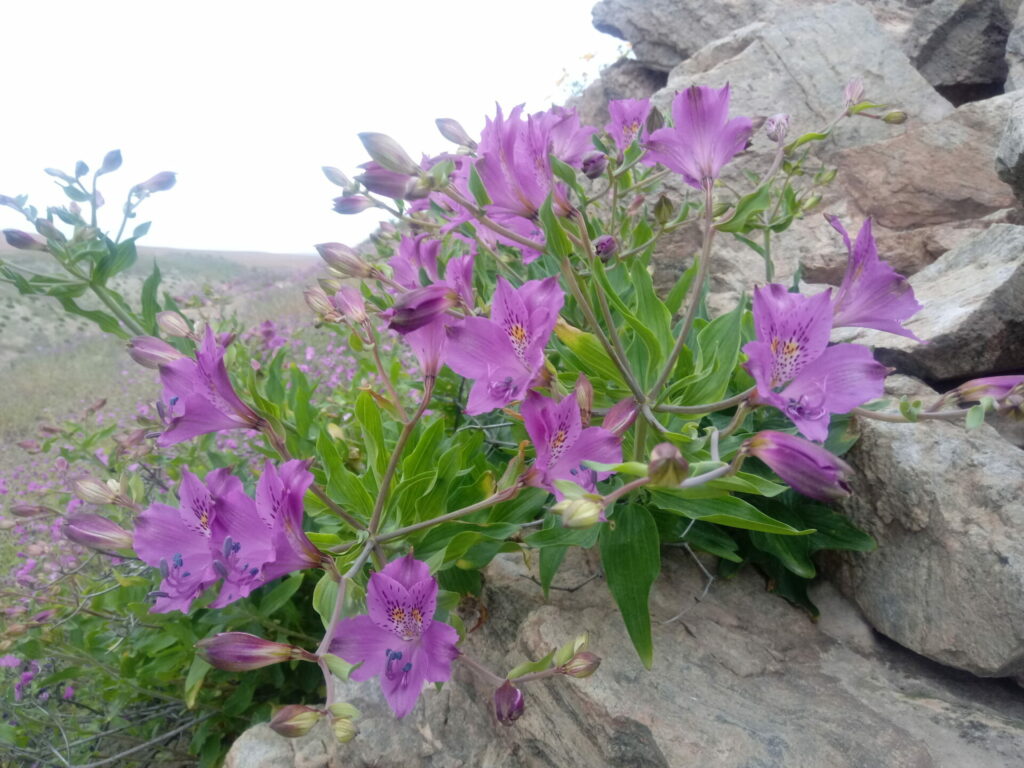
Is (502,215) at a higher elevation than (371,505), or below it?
higher

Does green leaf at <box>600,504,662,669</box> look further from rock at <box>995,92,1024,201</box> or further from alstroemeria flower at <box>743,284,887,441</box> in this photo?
rock at <box>995,92,1024,201</box>

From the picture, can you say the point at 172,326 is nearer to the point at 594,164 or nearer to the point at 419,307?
the point at 419,307

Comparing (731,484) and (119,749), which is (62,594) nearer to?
(119,749)

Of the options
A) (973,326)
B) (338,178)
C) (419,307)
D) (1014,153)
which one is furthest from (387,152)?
(1014,153)

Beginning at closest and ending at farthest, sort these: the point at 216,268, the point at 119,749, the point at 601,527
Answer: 1. the point at 601,527
2. the point at 119,749
3. the point at 216,268

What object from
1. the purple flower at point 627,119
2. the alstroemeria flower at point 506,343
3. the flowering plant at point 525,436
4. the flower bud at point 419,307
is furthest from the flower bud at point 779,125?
the flower bud at point 419,307

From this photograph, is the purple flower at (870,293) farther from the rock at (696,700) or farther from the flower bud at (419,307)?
the rock at (696,700)

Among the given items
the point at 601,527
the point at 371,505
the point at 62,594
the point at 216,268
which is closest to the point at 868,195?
the point at 601,527
